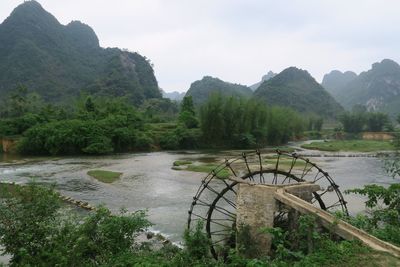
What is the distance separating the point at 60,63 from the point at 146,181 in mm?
119625

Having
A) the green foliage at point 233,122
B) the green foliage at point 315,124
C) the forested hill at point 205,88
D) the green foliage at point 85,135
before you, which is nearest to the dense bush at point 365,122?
the green foliage at point 315,124

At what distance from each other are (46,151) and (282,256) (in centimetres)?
5302

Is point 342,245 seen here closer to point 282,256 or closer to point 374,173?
point 282,256

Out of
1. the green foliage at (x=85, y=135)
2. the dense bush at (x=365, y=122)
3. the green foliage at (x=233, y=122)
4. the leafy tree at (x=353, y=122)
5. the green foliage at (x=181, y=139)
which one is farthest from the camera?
the leafy tree at (x=353, y=122)

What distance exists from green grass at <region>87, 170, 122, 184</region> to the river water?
608 mm

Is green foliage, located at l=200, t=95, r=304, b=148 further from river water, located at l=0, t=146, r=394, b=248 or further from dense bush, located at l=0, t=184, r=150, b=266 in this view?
dense bush, located at l=0, t=184, r=150, b=266

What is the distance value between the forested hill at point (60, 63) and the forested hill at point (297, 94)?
51040 mm

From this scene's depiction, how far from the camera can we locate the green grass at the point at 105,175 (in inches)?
1266

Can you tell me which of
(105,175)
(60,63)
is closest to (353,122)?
(105,175)

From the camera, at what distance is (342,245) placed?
8492mm

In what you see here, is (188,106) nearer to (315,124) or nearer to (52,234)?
(315,124)

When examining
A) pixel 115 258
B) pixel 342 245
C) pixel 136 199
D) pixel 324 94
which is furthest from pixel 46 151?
pixel 324 94

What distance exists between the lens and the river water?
2250 centimetres

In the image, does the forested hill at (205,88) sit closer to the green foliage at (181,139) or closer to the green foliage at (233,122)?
the green foliage at (233,122)
